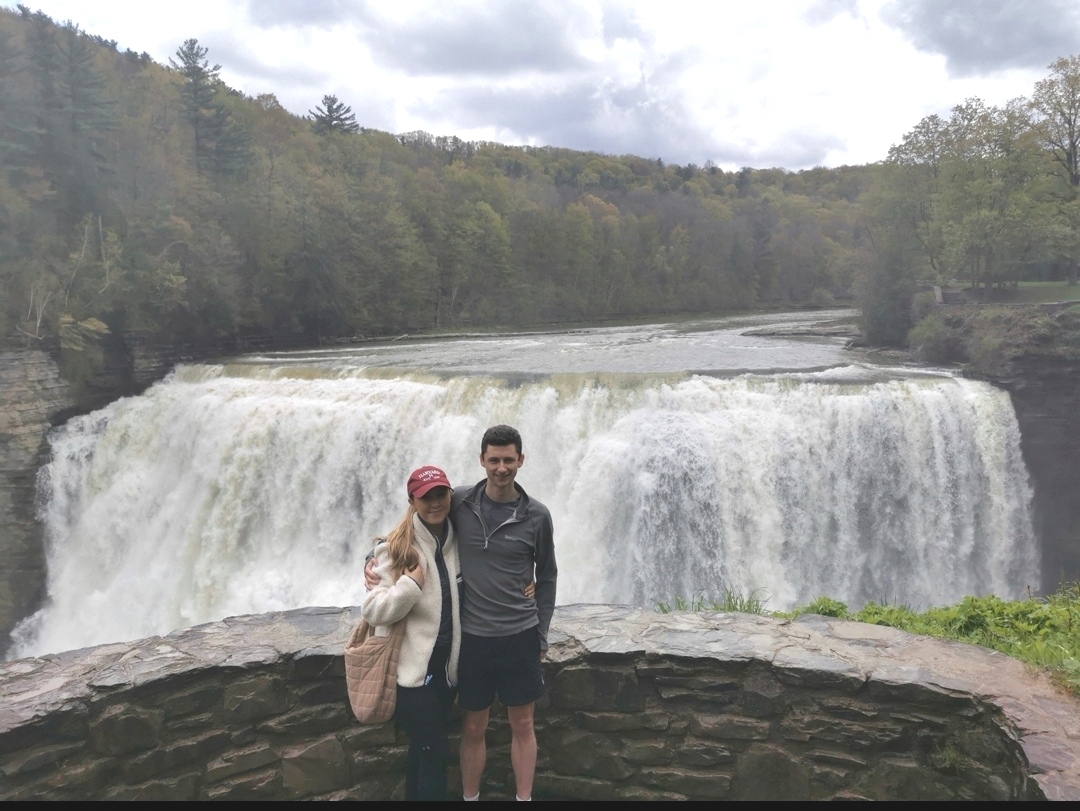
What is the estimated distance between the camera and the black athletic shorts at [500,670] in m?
2.57

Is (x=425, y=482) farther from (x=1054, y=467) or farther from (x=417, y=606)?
(x=1054, y=467)

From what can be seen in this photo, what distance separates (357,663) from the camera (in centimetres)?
253

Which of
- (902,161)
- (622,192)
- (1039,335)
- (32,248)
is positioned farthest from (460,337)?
(622,192)

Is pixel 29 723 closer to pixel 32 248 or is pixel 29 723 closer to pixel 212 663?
pixel 212 663

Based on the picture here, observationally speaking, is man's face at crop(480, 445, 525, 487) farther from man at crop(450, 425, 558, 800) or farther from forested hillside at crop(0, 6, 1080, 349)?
forested hillside at crop(0, 6, 1080, 349)

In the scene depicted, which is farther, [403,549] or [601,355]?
[601,355]

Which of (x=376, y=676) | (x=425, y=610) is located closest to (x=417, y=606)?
(x=425, y=610)

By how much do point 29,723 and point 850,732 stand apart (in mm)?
3040

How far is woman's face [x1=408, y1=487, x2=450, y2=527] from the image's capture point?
2.50 m

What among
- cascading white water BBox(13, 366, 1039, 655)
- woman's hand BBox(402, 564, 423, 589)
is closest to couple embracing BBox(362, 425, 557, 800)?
woman's hand BBox(402, 564, 423, 589)

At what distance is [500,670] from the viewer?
8.71 ft

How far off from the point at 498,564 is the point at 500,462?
37cm

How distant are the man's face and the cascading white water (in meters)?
7.79

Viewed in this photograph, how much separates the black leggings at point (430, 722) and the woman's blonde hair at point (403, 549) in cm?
33
